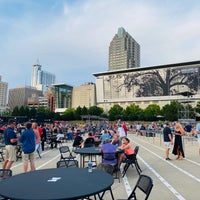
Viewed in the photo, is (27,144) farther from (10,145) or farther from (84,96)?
(84,96)

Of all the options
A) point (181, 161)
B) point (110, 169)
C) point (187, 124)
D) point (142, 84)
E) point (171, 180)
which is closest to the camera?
point (110, 169)

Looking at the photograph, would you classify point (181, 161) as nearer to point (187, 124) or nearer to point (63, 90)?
point (187, 124)

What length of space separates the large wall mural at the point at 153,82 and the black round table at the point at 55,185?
300 feet

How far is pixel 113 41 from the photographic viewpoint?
15600 centimetres

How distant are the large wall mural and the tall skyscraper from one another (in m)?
39.8

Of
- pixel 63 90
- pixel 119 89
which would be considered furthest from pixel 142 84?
pixel 63 90

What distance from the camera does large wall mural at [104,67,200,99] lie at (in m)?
91.1

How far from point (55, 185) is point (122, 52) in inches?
5960

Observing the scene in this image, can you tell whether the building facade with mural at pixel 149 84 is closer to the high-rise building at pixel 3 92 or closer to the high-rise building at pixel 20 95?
the high-rise building at pixel 20 95

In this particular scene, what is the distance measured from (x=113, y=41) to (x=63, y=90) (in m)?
52.2

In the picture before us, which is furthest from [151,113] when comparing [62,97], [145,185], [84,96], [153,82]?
[145,185]

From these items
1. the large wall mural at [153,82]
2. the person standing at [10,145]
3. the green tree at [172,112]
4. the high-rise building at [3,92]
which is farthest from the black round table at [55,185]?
the high-rise building at [3,92]

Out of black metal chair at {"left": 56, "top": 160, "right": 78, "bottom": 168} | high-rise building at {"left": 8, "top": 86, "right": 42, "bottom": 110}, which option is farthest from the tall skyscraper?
black metal chair at {"left": 56, "top": 160, "right": 78, "bottom": 168}

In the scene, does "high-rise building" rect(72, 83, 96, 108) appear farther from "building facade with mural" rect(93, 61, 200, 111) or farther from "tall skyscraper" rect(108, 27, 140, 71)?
"tall skyscraper" rect(108, 27, 140, 71)
